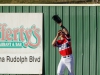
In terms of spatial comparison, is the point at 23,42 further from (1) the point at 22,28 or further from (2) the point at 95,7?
(2) the point at 95,7

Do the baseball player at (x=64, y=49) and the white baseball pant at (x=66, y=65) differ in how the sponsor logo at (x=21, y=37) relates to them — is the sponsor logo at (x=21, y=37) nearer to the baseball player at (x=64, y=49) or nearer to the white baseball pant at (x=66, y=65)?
the baseball player at (x=64, y=49)

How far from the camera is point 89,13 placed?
12766mm

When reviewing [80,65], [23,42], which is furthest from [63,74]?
[23,42]

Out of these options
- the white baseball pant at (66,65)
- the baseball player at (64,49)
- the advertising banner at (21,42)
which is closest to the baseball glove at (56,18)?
the baseball player at (64,49)

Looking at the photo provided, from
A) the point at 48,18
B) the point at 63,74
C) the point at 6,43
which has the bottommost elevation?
the point at 63,74

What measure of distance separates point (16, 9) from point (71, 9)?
70.0 inches

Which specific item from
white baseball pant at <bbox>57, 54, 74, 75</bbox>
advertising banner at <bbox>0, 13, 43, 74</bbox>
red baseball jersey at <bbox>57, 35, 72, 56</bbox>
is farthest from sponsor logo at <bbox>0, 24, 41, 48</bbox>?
white baseball pant at <bbox>57, 54, 74, 75</bbox>

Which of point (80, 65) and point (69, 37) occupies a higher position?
point (69, 37)

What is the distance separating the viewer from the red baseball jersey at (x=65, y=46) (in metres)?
12.3

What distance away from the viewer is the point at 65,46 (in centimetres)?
1234

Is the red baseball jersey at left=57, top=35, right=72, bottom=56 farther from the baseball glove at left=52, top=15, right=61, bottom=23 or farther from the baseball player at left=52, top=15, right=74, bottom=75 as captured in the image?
the baseball glove at left=52, top=15, right=61, bottom=23

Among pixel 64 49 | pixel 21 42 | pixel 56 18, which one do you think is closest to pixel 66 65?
pixel 64 49

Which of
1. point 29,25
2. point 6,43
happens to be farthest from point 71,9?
point 6,43

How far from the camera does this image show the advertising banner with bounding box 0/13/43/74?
12.8 meters
